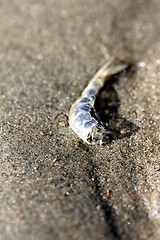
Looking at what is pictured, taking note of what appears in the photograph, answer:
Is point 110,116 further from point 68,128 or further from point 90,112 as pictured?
point 68,128

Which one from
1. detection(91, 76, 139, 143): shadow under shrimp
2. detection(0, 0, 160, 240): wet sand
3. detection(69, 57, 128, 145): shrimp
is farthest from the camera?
detection(91, 76, 139, 143): shadow under shrimp

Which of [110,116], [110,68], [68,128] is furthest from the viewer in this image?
[110,68]

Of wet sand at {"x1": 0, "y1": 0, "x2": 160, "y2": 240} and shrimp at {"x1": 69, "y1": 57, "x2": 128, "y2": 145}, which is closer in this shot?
wet sand at {"x1": 0, "y1": 0, "x2": 160, "y2": 240}

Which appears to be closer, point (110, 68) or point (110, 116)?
point (110, 116)

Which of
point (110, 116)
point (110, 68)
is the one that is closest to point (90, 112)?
point (110, 116)

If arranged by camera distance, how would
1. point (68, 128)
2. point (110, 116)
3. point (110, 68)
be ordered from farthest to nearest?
point (110, 68), point (110, 116), point (68, 128)

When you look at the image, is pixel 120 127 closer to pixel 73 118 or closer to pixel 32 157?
pixel 73 118

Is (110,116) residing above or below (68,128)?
below
